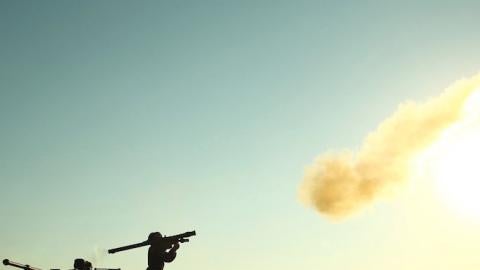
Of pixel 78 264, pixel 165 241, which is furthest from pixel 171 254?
pixel 78 264

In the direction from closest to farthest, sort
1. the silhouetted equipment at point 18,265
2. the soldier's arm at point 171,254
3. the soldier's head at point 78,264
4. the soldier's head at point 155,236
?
the silhouetted equipment at point 18,265, the soldier's arm at point 171,254, the soldier's head at point 155,236, the soldier's head at point 78,264

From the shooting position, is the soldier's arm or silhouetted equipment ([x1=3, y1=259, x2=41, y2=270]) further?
the soldier's arm

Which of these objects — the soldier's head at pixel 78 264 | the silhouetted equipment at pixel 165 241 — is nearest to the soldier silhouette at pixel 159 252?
the silhouetted equipment at pixel 165 241

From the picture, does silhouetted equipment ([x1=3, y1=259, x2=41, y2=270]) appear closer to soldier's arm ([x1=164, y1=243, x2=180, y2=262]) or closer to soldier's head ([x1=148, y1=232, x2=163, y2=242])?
soldier's head ([x1=148, y1=232, x2=163, y2=242])

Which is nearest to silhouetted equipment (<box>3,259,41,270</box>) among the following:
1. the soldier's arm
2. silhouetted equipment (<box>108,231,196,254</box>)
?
silhouetted equipment (<box>108,231,196,254</box>)

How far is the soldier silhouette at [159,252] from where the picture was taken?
11.2 metres

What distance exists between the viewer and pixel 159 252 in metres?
11.4

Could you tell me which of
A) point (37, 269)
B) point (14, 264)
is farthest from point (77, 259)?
point (14, 264)

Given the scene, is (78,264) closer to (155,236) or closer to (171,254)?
(155,236)

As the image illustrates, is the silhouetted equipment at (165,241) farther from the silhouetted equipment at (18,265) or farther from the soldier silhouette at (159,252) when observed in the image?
the silhouetted equipment at (18,265)

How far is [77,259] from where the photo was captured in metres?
13.2

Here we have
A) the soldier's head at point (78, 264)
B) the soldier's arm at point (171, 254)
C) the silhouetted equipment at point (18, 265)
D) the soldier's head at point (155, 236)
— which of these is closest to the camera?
the silhouetted equipment at point (18, 265)

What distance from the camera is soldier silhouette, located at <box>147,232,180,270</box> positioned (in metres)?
11.2

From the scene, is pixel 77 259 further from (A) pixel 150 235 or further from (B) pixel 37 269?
(A) pixel 150 235
